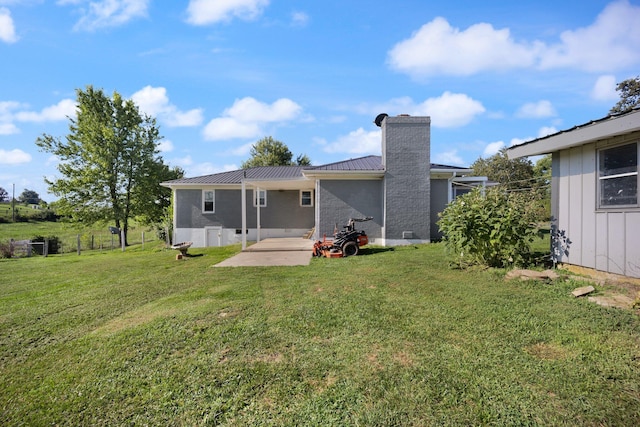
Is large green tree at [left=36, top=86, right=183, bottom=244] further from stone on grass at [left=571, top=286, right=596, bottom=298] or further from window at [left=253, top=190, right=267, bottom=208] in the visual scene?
stone on grass at [left=571, top=286, right=596, bottom=298]

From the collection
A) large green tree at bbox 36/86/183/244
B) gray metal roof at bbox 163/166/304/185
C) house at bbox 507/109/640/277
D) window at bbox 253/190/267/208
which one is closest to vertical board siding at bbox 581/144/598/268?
house at bbox 507/109/640/277

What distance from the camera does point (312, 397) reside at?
2578mm

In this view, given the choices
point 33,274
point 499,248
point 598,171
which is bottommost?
point 33,274

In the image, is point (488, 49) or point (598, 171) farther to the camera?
point (488, 49)

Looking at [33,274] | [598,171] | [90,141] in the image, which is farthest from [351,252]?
[90,141]

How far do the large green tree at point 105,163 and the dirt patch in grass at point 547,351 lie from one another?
25299 millimetres

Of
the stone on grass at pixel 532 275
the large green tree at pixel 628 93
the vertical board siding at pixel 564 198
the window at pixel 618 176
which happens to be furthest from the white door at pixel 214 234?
A: the large green tree at pixel 628 93

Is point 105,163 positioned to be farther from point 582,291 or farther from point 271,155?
point 582,291

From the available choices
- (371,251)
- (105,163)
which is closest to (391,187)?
(371,251)

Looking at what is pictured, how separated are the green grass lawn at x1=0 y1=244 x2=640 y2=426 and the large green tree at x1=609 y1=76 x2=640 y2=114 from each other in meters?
27.8

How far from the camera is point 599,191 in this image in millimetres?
5504

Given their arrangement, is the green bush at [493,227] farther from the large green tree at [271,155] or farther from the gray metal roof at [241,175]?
the large green tree at [271,155]

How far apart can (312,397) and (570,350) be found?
255 centimetres

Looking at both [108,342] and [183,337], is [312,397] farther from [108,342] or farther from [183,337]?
[108,342]
